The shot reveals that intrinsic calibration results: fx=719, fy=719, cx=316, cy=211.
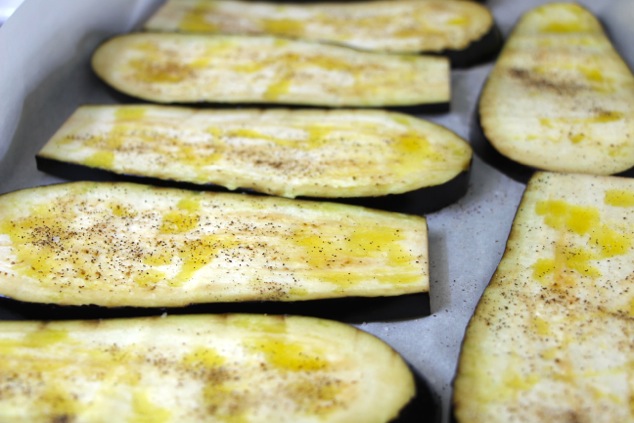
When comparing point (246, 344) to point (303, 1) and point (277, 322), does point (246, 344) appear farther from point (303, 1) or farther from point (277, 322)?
point (303, 1)

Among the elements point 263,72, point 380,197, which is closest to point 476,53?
point 263,72

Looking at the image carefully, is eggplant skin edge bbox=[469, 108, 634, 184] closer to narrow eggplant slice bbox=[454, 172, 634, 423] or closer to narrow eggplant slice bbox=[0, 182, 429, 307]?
narrow eggplant slice bbox=[454, 172, 634, 423]

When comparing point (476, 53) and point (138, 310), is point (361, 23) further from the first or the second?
point (138, 310)

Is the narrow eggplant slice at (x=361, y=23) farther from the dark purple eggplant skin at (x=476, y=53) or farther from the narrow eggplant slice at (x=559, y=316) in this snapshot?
the narrow eggplant slice at (x=559, y=316)

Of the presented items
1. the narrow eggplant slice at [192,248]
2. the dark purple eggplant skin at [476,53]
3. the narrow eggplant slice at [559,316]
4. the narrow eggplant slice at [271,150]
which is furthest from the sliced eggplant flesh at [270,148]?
the dark purple eggplant skin at [476,53]

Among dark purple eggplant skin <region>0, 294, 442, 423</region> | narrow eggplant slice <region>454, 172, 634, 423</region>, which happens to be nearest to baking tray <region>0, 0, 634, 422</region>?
dark purple eggplant skin <region>0, 294, 442, 423</region>

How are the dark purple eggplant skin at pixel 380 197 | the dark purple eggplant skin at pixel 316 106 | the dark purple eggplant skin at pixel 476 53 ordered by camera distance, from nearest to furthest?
the dark purple eggplant skin at pixel 380 197 < the dark purple eggplant skin at pixel 316 106 < the dark purple eggplant skin at pixel 476 53

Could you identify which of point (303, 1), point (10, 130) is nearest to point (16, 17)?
point (10, 130)
